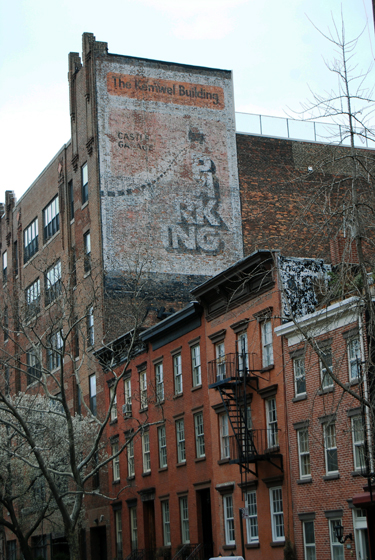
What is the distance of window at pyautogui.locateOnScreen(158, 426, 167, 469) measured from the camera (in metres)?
37.7

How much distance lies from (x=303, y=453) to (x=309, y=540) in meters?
2.85

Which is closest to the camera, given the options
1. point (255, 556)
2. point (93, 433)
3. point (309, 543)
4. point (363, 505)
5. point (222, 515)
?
point (363, 505)

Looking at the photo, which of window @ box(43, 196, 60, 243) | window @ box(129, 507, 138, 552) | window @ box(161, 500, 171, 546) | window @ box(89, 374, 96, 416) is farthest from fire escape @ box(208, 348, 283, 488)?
window @ box(43, 196, 60, 243)

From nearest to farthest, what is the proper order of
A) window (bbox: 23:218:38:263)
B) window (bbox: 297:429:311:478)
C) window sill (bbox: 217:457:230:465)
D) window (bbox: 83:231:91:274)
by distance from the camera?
window (bbox: 297:429:311:478) → window sill (bbox: 217:457:230:465) → window (bbox: 83:231:91:274) → window (bbox: 23:218:38:263)

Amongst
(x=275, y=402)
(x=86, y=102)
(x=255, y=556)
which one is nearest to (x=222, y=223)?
(x=86, y=102)

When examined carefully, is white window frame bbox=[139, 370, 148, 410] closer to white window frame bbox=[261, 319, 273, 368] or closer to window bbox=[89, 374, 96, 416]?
window bbox=[89, 374, 96, 416]

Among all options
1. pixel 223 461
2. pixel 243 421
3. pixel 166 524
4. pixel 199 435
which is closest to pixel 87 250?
pixel 199 435

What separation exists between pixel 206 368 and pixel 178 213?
14.3 metres

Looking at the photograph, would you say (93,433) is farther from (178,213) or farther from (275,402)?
(275,402)

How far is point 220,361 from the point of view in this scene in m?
32.8

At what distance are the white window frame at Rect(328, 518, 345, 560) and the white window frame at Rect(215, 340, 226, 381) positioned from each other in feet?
25.4

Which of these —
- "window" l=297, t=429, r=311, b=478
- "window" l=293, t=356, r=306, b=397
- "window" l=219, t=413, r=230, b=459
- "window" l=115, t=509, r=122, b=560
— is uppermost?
"window" l=293, t=356, r=306, b=397

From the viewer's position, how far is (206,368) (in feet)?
112

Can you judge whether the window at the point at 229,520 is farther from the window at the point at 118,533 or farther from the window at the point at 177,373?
the window at the point at 118,533
